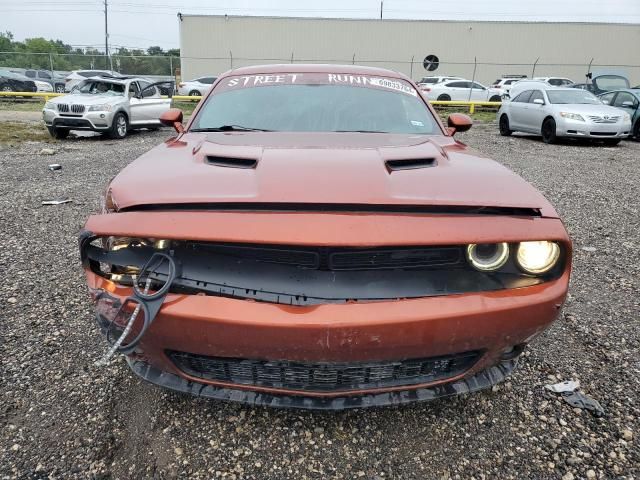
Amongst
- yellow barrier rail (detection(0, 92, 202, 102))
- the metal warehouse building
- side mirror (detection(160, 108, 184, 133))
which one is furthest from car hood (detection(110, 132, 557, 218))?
the metal warehouse building

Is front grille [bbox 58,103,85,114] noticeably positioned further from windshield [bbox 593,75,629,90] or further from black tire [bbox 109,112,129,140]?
windshield [bbox 593,75,629,90]

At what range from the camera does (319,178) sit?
1667 millimetres

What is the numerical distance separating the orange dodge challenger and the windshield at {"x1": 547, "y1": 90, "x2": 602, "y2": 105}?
10675 millimetres

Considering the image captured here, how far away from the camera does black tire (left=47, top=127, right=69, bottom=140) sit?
10.8 m

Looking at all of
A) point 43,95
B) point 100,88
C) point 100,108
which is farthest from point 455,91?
point 43,95

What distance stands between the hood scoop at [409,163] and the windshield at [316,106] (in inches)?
31.7

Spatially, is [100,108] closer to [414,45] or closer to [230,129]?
[230,129]

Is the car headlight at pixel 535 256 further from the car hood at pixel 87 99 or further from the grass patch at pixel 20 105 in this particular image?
the grass patch at pixel 20 105

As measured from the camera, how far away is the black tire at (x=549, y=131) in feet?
35.1

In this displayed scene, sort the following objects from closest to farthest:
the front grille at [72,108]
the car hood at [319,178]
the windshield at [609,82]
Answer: the car hood at [319,178] < the front grille at [72,108] < the windshield at [609,82]

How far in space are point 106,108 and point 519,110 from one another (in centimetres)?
997

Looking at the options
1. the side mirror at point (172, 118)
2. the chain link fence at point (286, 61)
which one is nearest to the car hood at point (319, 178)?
the side mirror at point (172, 118)

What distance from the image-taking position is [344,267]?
1.59m

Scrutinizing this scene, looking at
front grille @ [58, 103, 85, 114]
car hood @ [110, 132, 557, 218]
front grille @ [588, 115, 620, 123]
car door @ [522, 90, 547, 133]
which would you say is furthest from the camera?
car door @ [522, 90, 547, 133]
